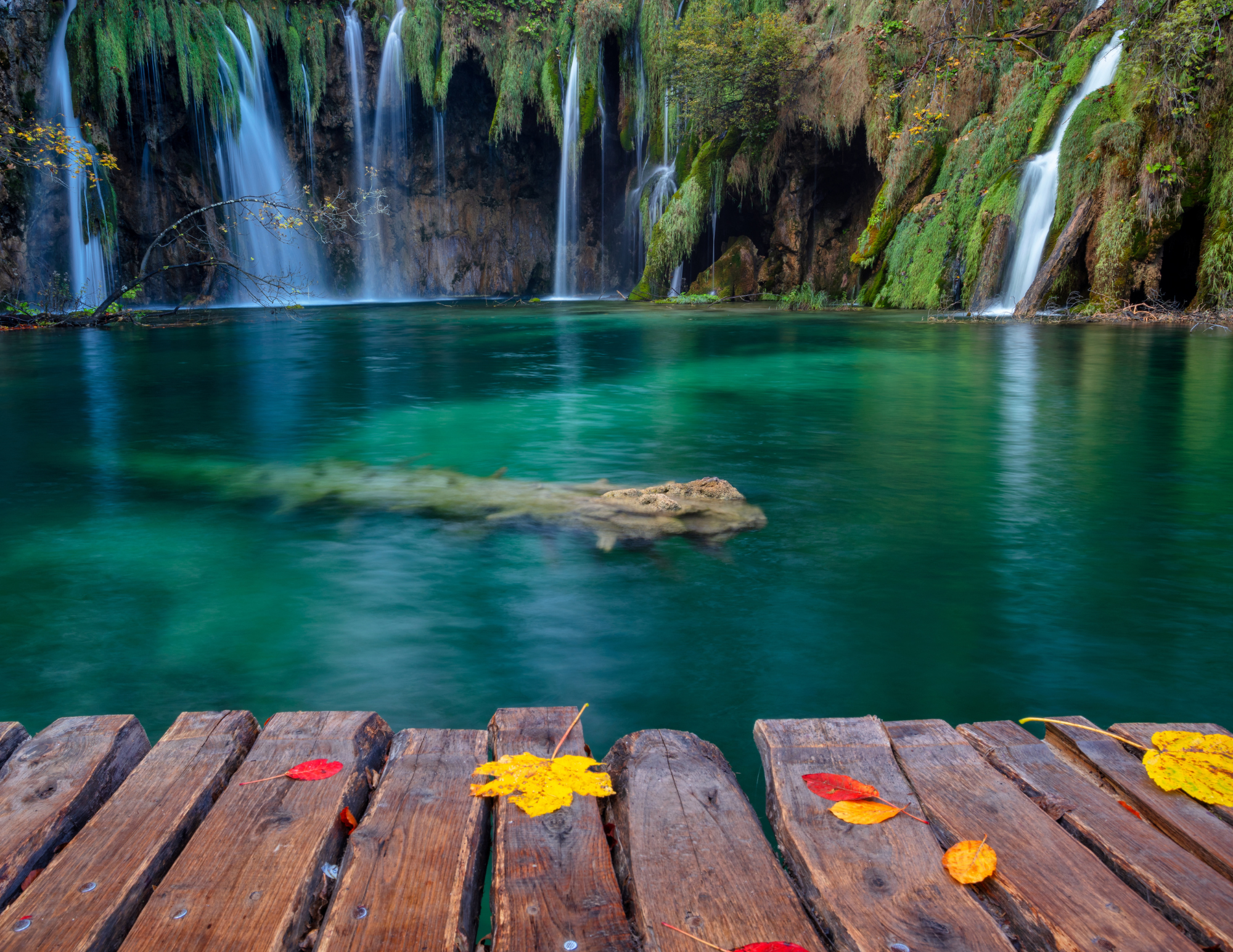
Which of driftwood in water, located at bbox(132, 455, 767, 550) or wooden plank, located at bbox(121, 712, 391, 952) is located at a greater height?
wooden plank, located at bbox(121, 712, 391, 952)

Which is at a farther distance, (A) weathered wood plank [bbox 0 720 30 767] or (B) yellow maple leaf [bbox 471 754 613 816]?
(A) weathered wood plank [bbox 0 720 30 767]

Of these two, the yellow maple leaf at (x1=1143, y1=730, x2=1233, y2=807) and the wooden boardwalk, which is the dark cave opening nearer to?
the yellow maple leaf at (x1=1143, y1=730, x2=1233, y2=807)

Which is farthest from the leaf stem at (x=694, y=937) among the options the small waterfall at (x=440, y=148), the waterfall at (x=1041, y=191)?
the small waterfall at (x=440, y=148)

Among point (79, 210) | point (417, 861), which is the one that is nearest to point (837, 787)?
point (417, 861)

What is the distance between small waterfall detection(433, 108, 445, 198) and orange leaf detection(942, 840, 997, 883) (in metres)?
30.3

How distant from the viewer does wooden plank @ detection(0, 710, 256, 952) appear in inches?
56.5

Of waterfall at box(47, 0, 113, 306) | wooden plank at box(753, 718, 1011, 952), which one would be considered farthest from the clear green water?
waterfall at box(47, 0, 113, 306)

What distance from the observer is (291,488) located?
19.1 ft

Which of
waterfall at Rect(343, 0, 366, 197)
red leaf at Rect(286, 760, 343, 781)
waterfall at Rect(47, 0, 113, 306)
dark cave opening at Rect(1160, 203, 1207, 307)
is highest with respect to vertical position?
waterfall at Rect(343, 0, 366, 197)

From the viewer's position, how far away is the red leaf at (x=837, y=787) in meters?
1.80

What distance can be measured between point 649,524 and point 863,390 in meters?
5.44

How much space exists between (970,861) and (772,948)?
448 mm

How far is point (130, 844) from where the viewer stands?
1645 mm

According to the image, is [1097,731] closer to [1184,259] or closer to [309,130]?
[1184,259]
